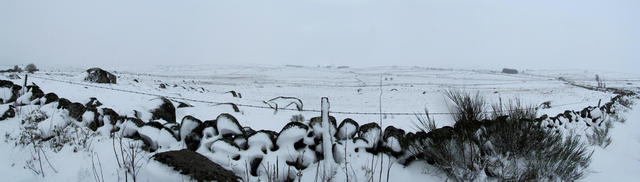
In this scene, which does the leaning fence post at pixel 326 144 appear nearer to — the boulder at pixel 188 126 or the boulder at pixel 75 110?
the boulder at pixel 188 126

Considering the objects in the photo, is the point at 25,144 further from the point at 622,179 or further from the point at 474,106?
the point at 622,179

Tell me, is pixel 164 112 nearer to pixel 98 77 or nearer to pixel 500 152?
pixel 500 152

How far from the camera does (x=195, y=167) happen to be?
213 cm

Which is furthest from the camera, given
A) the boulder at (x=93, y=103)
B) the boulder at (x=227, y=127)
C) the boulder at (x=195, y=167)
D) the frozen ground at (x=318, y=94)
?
the frozen ground at (x=318, y=94)

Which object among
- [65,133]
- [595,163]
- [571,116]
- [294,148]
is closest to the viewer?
[294,148]

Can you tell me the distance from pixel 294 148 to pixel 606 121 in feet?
23.6

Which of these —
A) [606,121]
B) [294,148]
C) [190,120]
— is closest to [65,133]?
[190,120]

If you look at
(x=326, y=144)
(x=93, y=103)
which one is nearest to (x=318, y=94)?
(x=93, y=103)

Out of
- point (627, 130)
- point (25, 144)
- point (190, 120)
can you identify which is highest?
point (190, 120)

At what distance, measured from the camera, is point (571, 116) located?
19.3ft

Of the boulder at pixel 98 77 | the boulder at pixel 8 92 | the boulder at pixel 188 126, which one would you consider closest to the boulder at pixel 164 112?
the boulder at pixel 8 92

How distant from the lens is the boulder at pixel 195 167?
2.05 metres

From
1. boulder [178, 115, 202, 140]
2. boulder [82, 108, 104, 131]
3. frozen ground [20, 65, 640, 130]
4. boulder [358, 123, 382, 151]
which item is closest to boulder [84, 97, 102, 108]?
frozen ground [20, 65, 640, 130]

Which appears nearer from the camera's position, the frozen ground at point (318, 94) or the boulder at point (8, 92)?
the boulder at point (8, 92)
